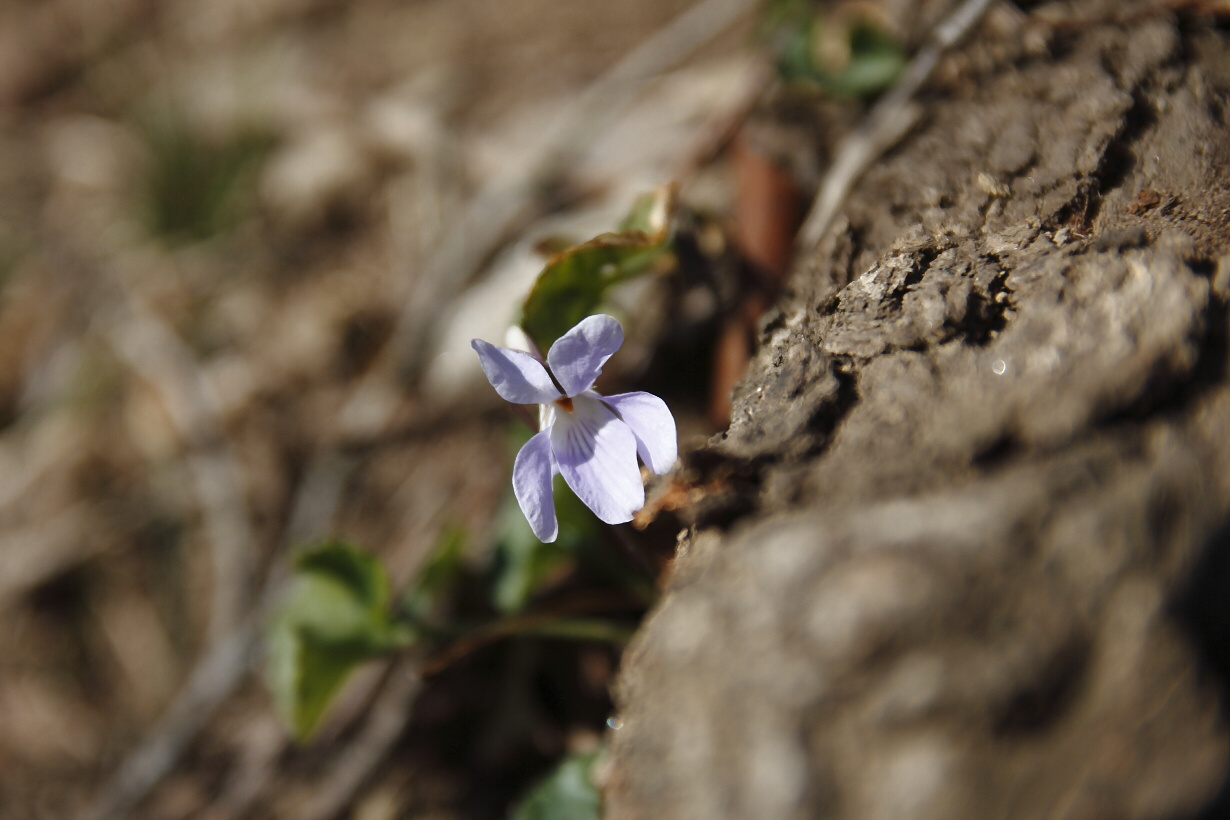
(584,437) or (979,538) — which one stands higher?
(584,437)

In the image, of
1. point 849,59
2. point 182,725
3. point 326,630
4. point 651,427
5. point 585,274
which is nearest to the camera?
point 651,427

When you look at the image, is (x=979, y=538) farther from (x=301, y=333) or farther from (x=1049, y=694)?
(x=301, y=333)

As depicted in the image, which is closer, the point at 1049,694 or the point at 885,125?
the point at 1049,694

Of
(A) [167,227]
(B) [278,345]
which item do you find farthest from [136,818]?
(A) [167,227]

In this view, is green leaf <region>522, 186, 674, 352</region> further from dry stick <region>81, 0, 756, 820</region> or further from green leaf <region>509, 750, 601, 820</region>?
dry stick <region>81, 0, 756, 820</region>

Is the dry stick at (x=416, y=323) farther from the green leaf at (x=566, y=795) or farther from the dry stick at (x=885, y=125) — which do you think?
the dry stick at (x=885, y=125)

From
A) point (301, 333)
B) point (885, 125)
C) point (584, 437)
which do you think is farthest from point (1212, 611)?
point (301, 333)

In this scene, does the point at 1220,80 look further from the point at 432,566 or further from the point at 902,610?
the point at 432,566
